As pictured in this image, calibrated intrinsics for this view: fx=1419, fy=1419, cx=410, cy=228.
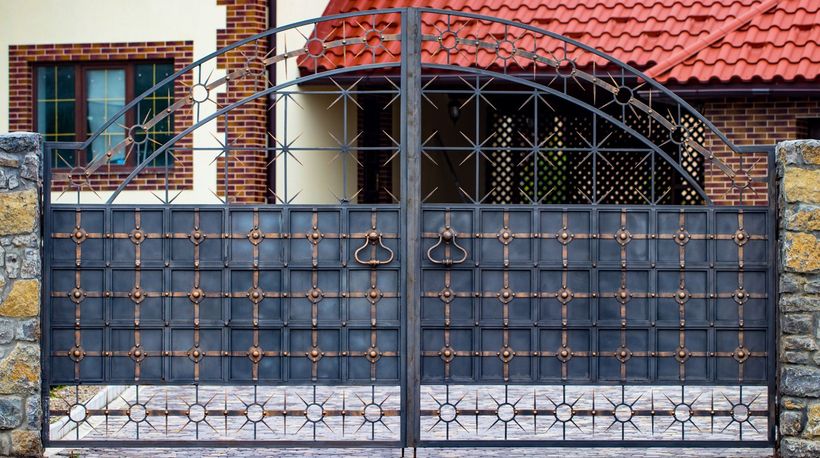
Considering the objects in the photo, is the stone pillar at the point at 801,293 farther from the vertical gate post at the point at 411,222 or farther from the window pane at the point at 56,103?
the window pane at the point at 56,103

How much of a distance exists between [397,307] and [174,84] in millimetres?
8089

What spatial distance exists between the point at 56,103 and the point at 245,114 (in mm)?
2467

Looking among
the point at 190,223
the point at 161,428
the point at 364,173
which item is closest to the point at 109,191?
the point at 364,173

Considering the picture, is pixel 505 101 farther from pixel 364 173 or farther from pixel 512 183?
pixel 364 173

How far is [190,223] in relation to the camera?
9133mm

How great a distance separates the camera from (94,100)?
16734 mm

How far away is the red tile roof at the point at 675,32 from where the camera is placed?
15.0m

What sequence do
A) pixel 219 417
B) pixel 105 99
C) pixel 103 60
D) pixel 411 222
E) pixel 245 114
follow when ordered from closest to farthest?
1. pixel 411 222
2. pixel 219 417
3. pixel 245 114
4. pixel 103 60
5. pixel 105 99

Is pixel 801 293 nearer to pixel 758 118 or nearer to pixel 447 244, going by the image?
pixel 447 244

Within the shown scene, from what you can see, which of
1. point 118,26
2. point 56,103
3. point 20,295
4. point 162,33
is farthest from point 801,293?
point 56,103

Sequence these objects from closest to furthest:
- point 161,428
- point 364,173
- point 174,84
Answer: point 161,428
point 174,84
point 364,173

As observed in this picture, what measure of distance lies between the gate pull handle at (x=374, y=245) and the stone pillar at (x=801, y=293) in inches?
98.7

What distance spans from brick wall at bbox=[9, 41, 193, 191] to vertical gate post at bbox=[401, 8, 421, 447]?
295 inches

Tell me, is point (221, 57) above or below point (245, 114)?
above
